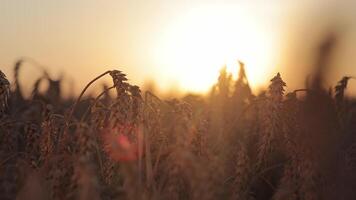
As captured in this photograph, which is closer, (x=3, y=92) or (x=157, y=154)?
(x=3, y=92)

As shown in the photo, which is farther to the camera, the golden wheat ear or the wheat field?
the golden wheat ear

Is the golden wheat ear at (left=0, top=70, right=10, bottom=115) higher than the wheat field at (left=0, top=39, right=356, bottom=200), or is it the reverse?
the golden wheat ear at (left=0, top=70, right=10, bottom=115)

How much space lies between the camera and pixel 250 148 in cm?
478

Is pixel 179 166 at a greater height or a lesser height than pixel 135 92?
lesser

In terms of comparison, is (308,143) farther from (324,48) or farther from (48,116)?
(324,48)

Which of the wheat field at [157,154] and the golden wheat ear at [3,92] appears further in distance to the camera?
the golden wheat ear at [3,92]

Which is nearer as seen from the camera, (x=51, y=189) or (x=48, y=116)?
(x=51, y=189)

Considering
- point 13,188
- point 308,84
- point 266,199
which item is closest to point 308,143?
point 266,199

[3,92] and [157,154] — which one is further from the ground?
[3,92]

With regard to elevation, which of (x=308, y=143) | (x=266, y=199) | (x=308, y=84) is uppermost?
(x=308, y=84)

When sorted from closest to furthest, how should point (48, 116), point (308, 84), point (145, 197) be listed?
point (145, 197) → point (48, 116) → point (308, 84)

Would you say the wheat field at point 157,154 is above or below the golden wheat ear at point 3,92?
below

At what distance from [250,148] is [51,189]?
92.9 inches

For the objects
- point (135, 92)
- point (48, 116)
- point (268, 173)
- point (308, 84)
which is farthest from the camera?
point (308, 84)
